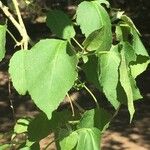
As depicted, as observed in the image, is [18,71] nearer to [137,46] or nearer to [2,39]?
[2,39]

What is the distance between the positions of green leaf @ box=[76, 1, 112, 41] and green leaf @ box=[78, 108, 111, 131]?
128 mm

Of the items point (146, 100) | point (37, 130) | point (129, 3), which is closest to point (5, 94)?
point (146, 100)

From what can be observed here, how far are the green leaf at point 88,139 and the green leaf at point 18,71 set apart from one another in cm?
11

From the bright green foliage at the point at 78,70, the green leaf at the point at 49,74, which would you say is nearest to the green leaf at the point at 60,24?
the bright green foliage at the point at 78,70

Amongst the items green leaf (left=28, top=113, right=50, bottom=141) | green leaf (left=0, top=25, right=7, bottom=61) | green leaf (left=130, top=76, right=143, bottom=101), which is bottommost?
green leaf (left=28, top=113, right=50, bottom=141)

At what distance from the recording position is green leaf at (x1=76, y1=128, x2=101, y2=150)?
0.77m

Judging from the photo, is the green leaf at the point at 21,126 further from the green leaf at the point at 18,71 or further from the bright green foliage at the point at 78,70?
the green leaf at the point at 18,71

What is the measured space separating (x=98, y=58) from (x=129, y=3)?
11929mm

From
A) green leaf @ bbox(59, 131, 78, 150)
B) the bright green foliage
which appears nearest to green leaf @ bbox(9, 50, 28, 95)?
the bright green foliage

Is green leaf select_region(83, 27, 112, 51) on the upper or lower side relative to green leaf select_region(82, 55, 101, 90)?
upper

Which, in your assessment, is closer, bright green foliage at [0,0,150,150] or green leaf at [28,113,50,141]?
bright green foliage at [0,0,150,150]

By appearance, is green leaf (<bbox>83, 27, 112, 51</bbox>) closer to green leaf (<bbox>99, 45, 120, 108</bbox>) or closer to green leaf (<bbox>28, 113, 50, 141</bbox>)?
green leaf (<bbox>99, 45, 120, 108</bbox>)

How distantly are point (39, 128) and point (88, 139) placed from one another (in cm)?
11

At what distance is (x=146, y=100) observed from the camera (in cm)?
796
